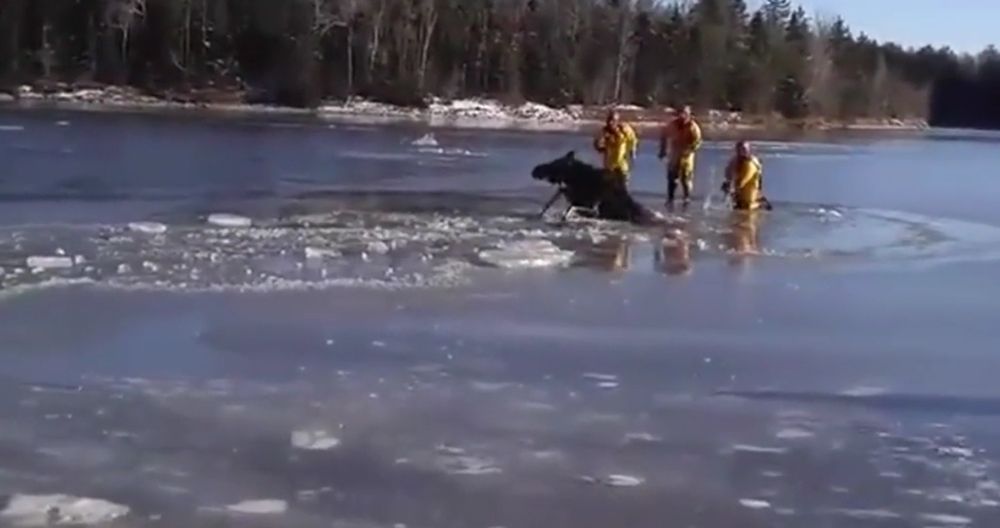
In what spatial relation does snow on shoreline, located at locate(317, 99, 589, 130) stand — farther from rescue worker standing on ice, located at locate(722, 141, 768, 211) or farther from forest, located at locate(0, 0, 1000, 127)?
rescue worker standing on ice, located at locate(722, 141, 768, 211)

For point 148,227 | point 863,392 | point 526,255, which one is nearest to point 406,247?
point 526,255

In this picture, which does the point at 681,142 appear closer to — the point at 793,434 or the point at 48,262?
the point at 48,262

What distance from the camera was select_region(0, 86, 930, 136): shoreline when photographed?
6856 cm

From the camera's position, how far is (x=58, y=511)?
659cm

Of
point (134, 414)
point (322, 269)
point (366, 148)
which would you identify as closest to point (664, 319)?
point (322, 269)

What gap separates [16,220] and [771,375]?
10.8 m

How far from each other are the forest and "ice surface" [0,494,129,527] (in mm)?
72543

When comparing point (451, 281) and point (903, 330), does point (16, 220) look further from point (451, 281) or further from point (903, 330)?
point (903, 330)

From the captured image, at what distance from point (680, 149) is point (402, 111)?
54.4 metres

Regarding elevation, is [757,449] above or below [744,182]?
below

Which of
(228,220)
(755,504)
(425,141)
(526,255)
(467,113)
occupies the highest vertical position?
(755,504)

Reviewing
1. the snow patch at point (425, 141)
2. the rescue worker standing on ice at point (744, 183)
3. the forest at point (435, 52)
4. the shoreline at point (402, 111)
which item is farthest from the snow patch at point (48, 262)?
the forest at point (435, 52)

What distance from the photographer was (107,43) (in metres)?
82.5

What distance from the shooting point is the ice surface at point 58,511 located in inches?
255
